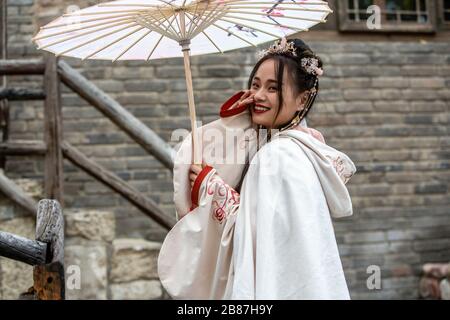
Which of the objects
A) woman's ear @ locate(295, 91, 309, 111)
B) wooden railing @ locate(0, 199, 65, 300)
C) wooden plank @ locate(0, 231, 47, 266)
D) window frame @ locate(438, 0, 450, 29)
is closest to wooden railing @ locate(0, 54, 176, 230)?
wooden railing @ locate(0, 199, 65, 300)

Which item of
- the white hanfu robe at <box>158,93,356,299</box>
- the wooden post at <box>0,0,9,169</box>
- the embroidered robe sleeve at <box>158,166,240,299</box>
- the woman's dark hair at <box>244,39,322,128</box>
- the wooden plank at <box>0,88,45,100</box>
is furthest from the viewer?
the wooden post at <box>0,0,9,169</box>

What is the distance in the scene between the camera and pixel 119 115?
A: 5855 mm

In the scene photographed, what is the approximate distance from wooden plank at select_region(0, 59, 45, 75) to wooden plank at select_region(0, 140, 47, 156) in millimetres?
525

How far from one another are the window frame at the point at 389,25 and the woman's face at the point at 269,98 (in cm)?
490

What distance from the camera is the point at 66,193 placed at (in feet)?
23.0

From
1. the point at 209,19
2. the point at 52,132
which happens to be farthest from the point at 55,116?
the point at 209,19

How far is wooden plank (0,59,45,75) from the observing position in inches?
231

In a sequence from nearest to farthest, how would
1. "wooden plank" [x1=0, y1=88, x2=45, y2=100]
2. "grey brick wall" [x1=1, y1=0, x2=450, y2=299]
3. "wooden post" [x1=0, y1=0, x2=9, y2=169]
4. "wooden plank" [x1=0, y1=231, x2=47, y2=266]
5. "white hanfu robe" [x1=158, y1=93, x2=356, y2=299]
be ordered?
"white hanfu robe" [x1=158, y1=93, x2=356, y2=299], "wooden plank" [x1=0, y1=231, x2=47, y2=266], "wooden plank" [x1=0, y1=88, x2=45, y2=100], "wooden post" [x1=0, y1=0, x2=9, y2=169], "grey brick wall" [x1=1, y1=0, x2=450, y2=299]

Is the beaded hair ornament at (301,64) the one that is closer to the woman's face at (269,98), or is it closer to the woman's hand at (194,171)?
the woman's face at (269,98)

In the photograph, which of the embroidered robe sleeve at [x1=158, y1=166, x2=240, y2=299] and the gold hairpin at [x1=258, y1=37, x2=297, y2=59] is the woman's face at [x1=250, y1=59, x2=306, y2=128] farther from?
the embroidered robe sleeve at [x1=158, y1=166, x2=240, y2=299]

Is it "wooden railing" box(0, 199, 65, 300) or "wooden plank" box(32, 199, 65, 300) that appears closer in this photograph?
"wooden railing" box(0, 199, 65, 300)

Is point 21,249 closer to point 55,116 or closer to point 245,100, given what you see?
point 245,100

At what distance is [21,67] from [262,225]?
11.8 ft

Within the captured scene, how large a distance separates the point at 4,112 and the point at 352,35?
3457 millimetres
